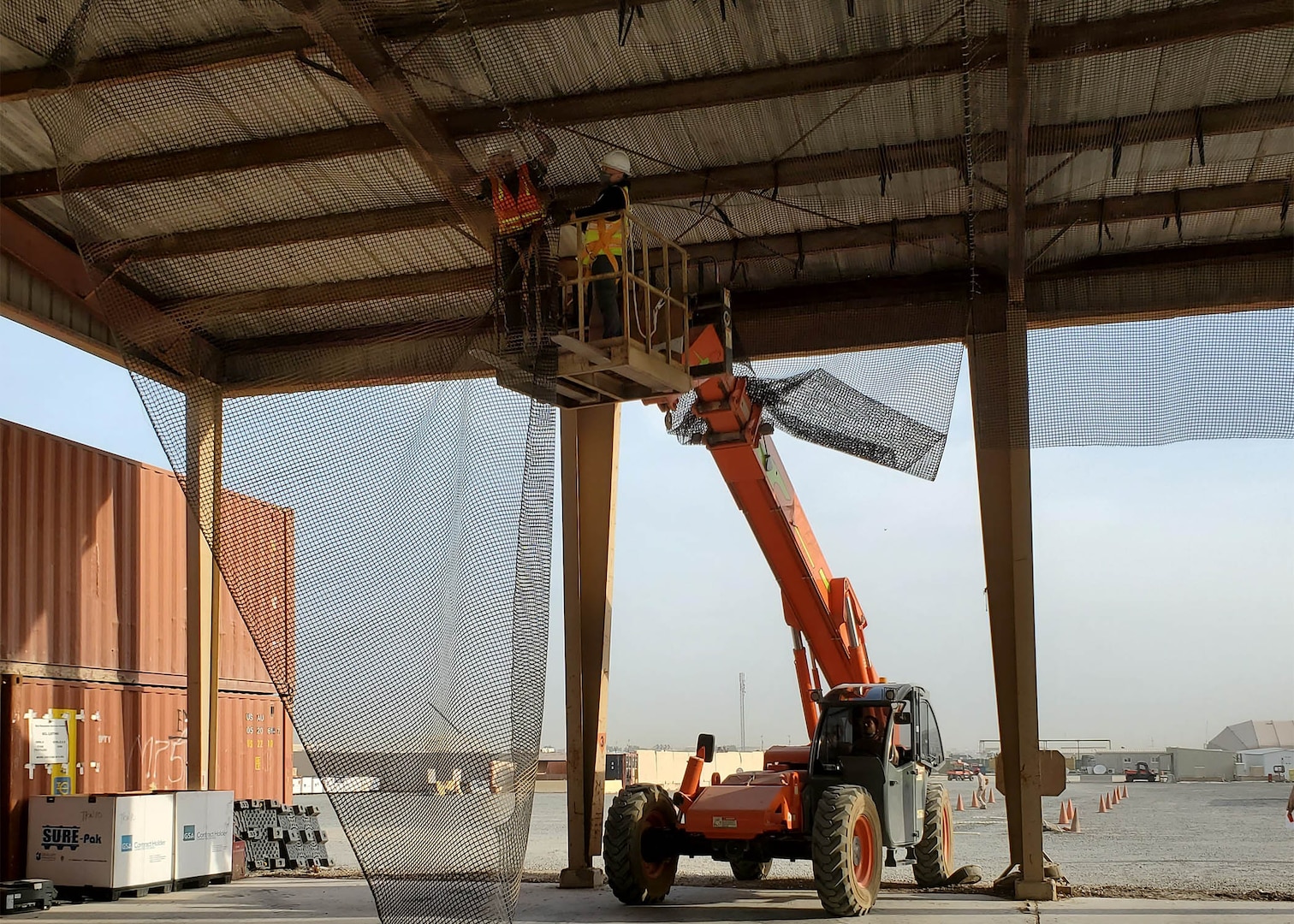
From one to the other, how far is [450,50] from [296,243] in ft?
12.2

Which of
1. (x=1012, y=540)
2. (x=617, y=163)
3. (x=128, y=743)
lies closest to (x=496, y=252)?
(x=617, y=163)

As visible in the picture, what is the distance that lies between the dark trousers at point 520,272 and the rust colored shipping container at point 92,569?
8.47m

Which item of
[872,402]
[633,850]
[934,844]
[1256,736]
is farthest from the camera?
[1256,736]

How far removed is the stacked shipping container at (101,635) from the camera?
14.7 m

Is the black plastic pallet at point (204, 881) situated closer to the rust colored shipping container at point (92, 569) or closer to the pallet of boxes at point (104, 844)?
the pallet of boxes at point (104, 844)

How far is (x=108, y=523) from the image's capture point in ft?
54.7

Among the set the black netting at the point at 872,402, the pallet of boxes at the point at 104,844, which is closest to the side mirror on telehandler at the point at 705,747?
the black netting at the point at 872,402

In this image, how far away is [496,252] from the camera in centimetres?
980

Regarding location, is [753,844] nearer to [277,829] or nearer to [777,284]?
[777,284]

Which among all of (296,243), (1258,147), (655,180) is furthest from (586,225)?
(1258,147)

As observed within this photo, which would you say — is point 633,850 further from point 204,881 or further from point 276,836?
point 276,836

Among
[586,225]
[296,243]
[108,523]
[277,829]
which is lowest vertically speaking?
[277,829]

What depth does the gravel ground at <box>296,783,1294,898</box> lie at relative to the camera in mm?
15352

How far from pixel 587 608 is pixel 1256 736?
98.7m
